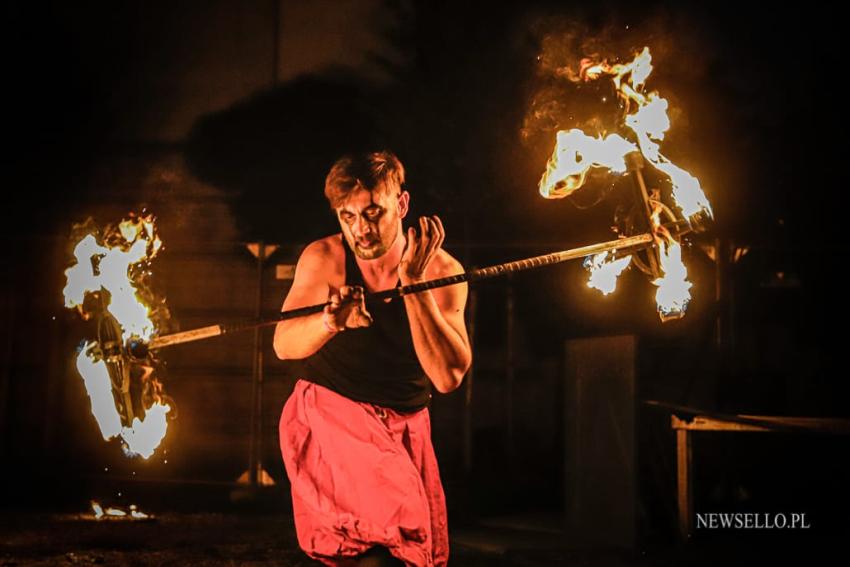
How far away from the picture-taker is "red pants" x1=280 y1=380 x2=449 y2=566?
4.25 m

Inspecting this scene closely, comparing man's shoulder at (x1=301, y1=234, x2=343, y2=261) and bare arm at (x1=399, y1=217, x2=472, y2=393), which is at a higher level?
man's shoulder at (x1=301, y1=234, x2=343, y2=261)

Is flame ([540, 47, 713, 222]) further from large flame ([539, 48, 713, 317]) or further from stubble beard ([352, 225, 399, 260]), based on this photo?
stubble beard ([352, 225, 399, 260])

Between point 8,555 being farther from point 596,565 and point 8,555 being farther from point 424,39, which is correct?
point 424,39

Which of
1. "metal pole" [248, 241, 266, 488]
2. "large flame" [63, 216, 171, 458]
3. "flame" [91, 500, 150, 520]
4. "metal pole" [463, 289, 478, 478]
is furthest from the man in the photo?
"flame" [91, 500, 150, 520]

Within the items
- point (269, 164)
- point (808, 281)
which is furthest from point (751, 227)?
point (269, 164)

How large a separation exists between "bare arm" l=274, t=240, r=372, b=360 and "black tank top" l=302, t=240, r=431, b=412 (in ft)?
0.41

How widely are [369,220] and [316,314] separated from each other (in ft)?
2.46

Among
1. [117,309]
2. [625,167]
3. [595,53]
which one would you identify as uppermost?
[595,53]

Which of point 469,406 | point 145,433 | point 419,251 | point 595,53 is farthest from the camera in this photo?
point 469,406

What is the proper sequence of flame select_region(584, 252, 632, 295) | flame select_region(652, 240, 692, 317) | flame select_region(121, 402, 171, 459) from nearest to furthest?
flame select_region(652, 240, 692, 317) → flame select_region(584, 252, 632, 295) → flame select_region(121, 402, 171, 459)

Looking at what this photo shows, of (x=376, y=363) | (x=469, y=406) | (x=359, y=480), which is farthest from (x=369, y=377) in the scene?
(x=469, y=406)

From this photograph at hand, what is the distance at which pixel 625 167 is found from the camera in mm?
5188

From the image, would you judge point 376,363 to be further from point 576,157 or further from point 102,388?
point 102,388

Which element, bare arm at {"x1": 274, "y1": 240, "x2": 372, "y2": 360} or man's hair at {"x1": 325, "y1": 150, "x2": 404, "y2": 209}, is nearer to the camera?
bare arm at {"x1": 274, "y1": 240, "x2": 372, "y2": 360}
